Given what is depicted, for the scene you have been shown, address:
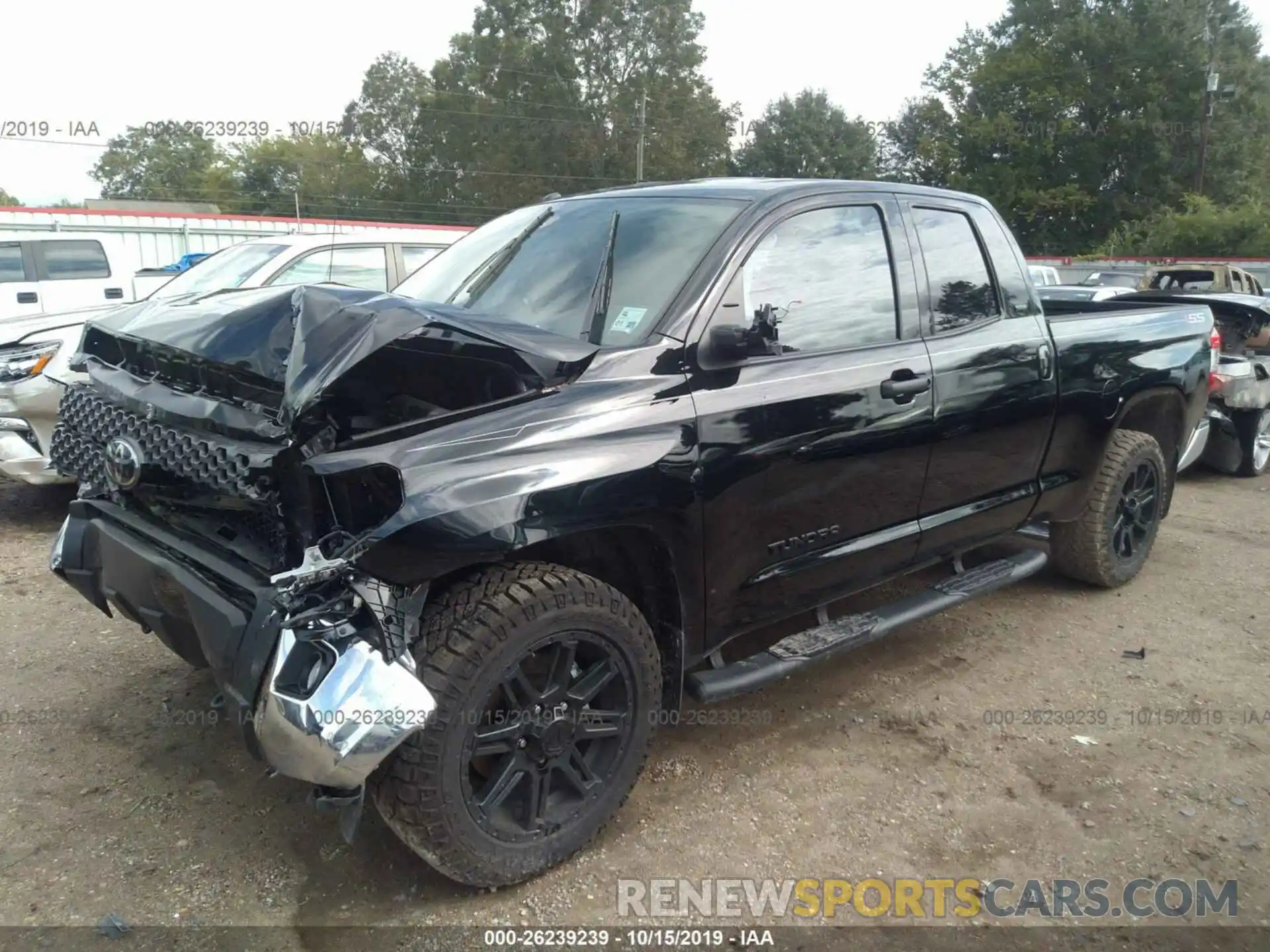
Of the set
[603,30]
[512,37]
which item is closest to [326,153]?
[512,37]

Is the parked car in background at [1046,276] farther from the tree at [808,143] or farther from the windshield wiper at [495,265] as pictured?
the tree at [808,143]

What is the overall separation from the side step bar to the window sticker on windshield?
114cm

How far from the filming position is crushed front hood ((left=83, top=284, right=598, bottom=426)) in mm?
2291

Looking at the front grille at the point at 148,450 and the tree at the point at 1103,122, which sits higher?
the tree at the point at 1103,122

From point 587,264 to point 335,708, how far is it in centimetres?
168

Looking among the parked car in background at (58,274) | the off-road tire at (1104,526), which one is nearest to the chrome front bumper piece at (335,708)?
the off-road tire at (1104,526)

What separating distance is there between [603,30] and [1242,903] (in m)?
49.5

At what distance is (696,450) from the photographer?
2.74 meters

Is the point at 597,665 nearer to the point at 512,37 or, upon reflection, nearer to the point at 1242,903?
the point at 1242,903

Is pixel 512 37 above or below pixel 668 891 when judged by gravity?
above

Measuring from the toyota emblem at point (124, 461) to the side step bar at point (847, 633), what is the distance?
5.79 feet

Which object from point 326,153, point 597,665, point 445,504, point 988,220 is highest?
point 326,153

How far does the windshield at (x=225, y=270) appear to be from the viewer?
6.62m

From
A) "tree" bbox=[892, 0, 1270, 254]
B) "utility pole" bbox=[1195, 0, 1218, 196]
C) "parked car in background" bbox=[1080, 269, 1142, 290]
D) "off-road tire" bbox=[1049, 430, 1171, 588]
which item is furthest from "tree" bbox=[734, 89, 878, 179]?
"off-road tire" bbox=[1049, 430, 1171, 588]
